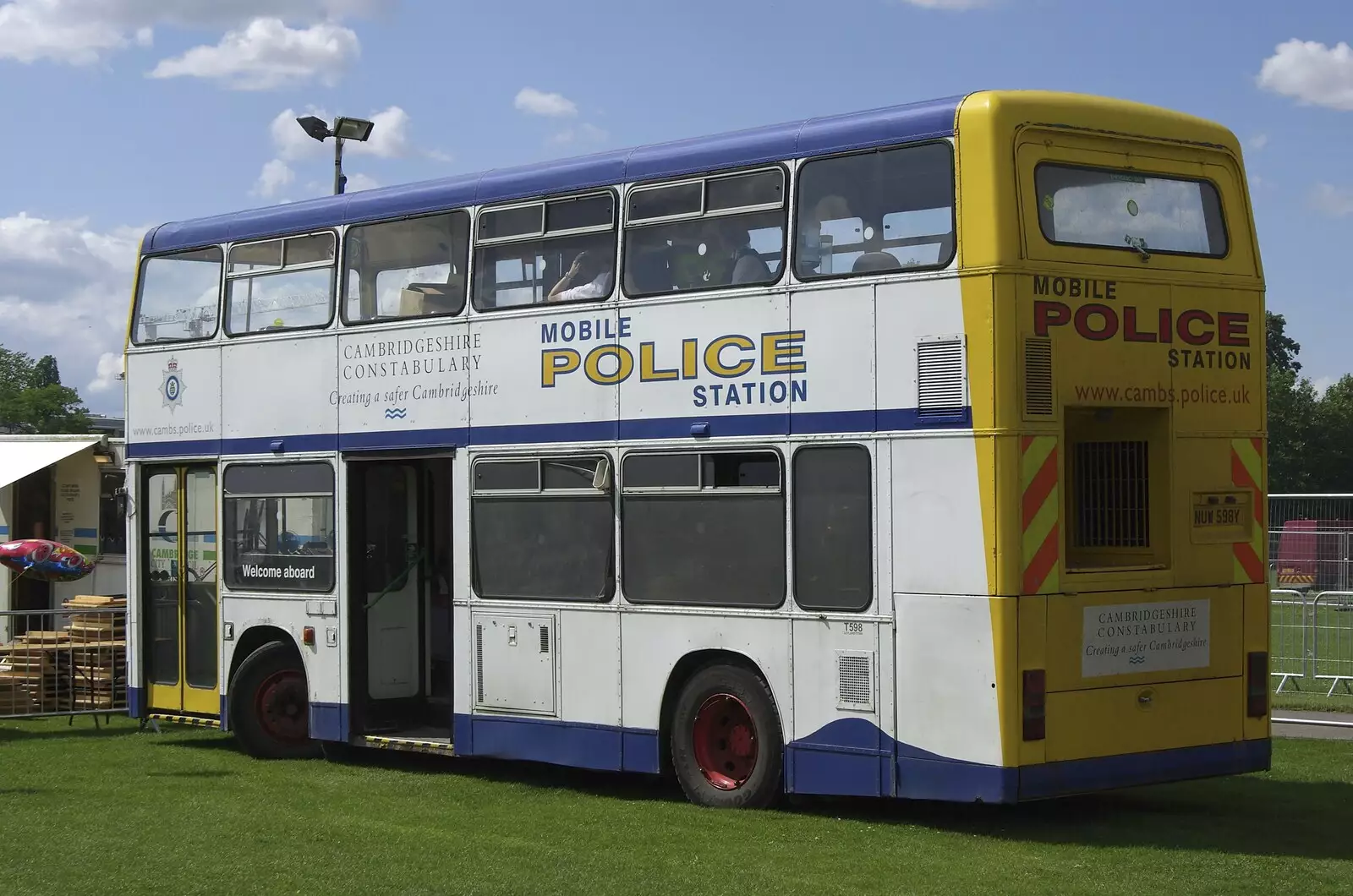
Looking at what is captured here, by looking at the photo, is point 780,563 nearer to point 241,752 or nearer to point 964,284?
point 964,284

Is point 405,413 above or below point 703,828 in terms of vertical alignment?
above

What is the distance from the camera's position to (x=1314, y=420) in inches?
2867

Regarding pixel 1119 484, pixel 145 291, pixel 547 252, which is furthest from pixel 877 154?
pixel 145 291

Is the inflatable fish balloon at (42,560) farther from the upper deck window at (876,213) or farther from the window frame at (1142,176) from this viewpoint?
the window frame at (1142,176)

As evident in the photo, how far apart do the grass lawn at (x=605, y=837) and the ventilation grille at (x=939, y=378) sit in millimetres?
2518

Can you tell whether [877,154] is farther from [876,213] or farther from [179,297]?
[179,297]

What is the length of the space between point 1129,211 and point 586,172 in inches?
151

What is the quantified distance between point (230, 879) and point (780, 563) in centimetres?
392

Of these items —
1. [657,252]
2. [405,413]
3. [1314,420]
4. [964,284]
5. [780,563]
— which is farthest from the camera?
[1314,420]

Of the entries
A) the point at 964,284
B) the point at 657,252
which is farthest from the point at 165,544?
the point at 964,284

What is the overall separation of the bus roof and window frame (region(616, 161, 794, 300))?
0.05 m

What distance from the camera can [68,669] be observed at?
17.7 m

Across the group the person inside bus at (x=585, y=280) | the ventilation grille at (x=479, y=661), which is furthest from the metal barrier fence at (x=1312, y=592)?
the ventilation grille at (x=479, y=661)

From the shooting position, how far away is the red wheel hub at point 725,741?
11.7m
